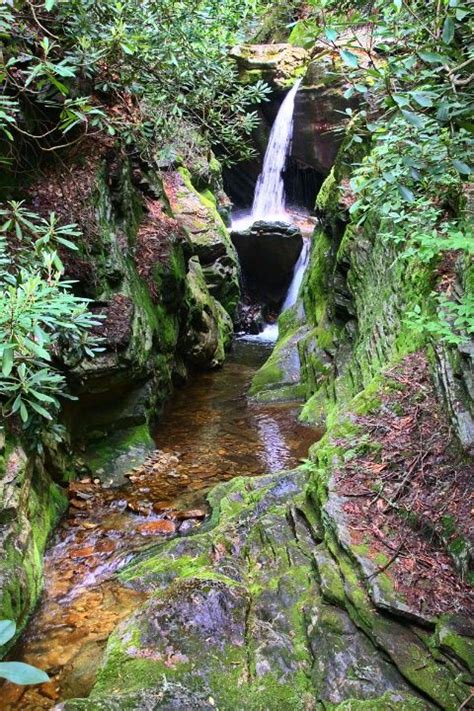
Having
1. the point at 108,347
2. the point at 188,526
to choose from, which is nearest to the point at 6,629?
the point at 188,526

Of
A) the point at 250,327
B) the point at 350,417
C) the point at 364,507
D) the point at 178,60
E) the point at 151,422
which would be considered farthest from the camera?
the point at 250,327

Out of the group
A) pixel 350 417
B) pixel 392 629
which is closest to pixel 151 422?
pixel 350 417

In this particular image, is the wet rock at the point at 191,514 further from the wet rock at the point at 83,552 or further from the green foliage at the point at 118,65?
the green foliage at the point at 118,65

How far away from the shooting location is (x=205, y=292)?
1362cm

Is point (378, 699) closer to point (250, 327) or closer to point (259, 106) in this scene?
point (250, 327)

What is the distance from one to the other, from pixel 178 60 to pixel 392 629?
22.9 ft

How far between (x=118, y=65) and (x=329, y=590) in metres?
6.49

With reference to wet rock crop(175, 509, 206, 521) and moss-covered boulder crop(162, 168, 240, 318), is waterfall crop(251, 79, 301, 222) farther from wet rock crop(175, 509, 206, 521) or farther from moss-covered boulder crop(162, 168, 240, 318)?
wet rock crop(175, 509, 206, 521)

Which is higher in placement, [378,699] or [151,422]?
[378,699]

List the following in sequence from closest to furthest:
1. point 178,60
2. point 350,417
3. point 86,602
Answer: point 86,602 → point 350,417 → point 178,60

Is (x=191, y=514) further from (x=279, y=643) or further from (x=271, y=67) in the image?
(x=271, y=67)

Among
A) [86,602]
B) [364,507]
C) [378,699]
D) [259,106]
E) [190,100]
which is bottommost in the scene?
[86,602]

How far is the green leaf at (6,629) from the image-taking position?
35.7 inches

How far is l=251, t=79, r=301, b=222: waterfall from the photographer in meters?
20.3
